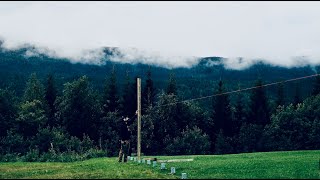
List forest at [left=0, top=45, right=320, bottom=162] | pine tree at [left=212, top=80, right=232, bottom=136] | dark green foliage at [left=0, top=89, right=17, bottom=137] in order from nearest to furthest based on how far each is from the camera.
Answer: dark green foliage at [left=0, top=89, right=17, bottom=137] → forest at [left=0, top=45, right=320, bottom=162] → pine tree at [left=212, top=80, right=232, bottom=136]

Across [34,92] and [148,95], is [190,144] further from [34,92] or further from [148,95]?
[34,92]

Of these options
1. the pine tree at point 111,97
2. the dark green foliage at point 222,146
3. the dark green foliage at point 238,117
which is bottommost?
the dark green foliage at point 222,146

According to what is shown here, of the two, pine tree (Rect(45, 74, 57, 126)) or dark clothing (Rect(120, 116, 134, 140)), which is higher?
pine tree (Rect(45, 74, 57, 126))

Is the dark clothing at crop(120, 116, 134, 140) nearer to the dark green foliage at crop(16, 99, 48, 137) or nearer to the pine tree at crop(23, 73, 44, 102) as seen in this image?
the dark green foliage at crop(16, 99, 48, 137)

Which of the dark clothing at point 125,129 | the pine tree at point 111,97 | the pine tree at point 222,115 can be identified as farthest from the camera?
the pine tree at point 222,115

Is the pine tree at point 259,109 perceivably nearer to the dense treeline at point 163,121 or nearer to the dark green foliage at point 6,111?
the dense treeline at point 163,121

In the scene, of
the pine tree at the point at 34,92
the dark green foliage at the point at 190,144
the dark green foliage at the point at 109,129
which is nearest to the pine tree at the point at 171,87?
the dark green foliage at the point at 190,144

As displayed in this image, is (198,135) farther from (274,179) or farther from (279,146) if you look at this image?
(274,179)

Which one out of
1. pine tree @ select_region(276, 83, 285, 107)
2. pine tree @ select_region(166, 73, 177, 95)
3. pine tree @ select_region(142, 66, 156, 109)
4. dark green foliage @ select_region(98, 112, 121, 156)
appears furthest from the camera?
pine tree @ select_region(276, 83, 285, 107)

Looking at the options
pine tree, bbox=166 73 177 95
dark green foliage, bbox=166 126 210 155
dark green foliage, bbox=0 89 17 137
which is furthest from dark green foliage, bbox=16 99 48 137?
pine tree, bbox=166 73 177 95

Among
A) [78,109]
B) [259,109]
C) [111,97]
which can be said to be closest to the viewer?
[78,109]

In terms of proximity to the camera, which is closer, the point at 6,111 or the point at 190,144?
the point at 6,111

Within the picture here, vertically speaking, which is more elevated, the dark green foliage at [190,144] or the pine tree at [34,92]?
the pine tree at [34,92]

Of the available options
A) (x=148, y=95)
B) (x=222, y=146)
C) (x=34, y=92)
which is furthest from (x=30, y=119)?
(x=222, y=146)
